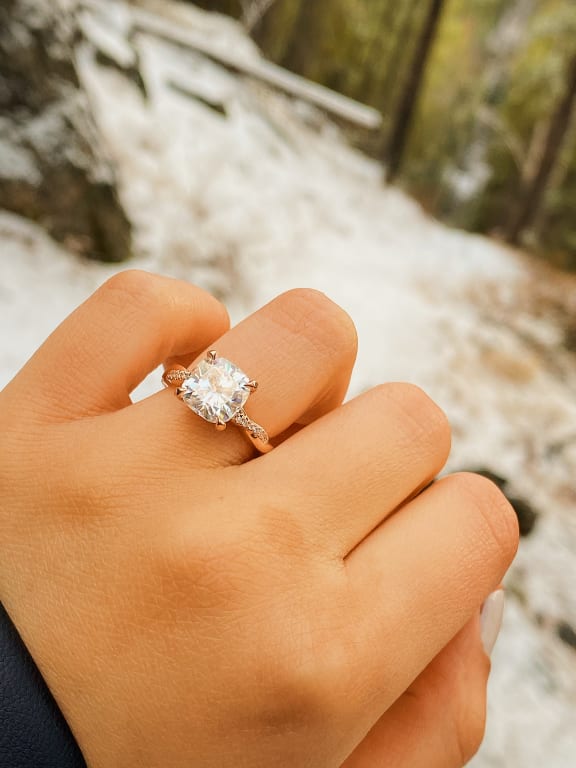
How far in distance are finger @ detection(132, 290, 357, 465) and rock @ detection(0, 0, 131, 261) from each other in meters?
1.46

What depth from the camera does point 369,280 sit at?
2.63m

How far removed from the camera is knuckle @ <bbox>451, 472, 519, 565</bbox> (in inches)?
22.6

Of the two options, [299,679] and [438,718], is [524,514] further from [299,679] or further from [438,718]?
[299,679]

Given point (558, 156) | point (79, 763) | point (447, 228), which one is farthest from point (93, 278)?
point (558, 156)

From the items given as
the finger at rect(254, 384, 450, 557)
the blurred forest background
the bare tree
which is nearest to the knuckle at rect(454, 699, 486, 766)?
the finger at rect(254, 384, 450, 557)

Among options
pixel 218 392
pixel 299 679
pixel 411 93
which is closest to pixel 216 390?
pixel 218 392

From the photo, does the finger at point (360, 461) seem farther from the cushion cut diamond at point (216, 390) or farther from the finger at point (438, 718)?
the finger at point (438, 718)

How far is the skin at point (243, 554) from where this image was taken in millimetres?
465

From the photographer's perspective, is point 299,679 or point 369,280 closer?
point 299,679

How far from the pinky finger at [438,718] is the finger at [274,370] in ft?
1.01

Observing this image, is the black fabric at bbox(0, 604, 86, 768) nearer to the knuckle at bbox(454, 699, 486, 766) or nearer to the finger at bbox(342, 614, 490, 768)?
the finger at bbox(342, 614, 490, 768)

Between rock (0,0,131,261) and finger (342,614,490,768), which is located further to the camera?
rock (0,0,131,261)

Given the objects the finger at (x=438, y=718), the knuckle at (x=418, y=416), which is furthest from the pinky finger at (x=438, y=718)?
the knuckle at (x=418, y=416)

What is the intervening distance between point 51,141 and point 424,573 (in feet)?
5.90
